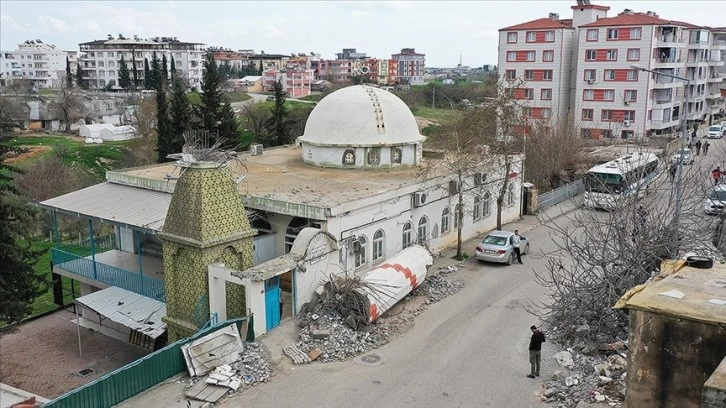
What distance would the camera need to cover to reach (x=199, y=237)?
16.5m

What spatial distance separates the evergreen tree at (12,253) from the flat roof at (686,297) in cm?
1889

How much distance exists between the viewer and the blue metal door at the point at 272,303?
16.9 meters

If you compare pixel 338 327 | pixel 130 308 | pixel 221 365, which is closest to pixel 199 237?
pixel 221 365

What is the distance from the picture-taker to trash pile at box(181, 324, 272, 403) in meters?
14.1

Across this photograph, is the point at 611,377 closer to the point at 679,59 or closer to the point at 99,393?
the point at 99,393

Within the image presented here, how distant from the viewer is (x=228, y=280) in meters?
16.5

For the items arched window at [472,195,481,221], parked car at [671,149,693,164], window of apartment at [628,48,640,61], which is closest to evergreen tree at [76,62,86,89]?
window of apartment at [628,48,640,61]

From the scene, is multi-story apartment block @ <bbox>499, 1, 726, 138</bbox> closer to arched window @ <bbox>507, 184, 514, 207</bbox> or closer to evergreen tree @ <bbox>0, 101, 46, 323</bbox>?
arched window @ <bbox>507, 184, 514, 207</bbox>

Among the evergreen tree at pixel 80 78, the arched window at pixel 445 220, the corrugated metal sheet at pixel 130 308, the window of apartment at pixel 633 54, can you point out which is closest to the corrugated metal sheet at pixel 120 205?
the corrugated metal sheet at pixel 130 308

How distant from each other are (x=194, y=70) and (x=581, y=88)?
95244mm

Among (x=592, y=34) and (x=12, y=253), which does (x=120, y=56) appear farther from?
(x=12, y=253)

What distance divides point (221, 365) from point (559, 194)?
Result: 86.5 feet

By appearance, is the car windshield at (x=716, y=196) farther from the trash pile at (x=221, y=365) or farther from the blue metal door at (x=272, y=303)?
the trash pile at (x=221, y=365)

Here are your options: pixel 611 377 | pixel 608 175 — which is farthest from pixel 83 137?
pixel 611 377
